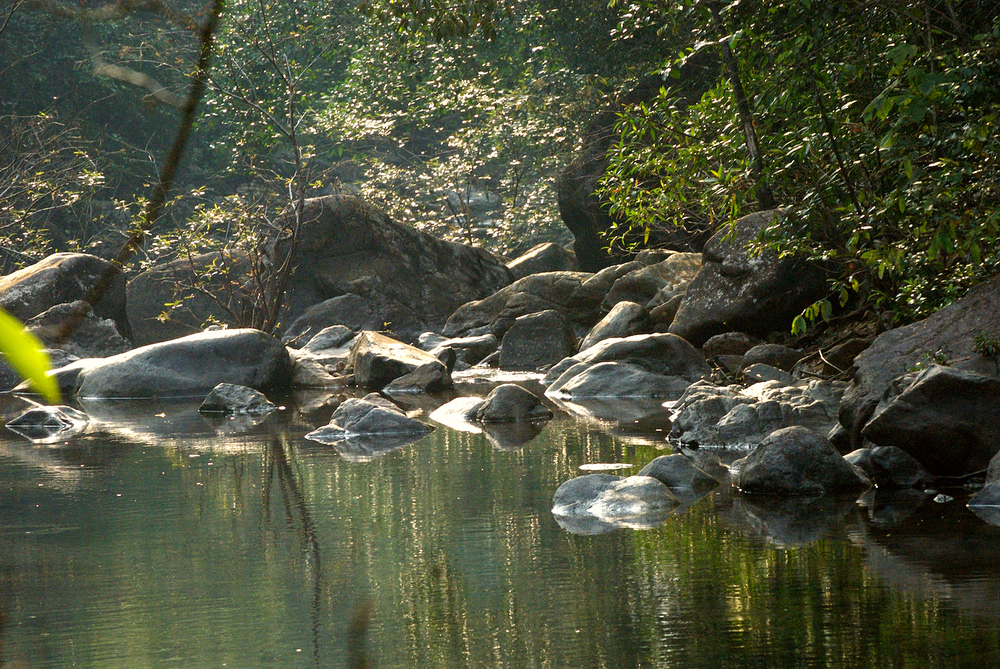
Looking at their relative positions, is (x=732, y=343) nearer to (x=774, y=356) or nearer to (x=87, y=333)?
(x=774, y=356)

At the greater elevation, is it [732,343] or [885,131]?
[885,131]

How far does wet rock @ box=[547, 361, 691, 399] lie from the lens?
10.9 metres

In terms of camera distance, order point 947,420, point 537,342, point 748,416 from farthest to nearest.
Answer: point 537,342
point 748,416
point 947,420

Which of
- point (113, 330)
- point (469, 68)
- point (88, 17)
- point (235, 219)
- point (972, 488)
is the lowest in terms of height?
point (972, 488)

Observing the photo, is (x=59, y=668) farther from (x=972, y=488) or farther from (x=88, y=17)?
(x=972, y=488)

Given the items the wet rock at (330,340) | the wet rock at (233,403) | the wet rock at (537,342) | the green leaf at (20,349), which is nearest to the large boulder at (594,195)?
the wet rock at (537,342)

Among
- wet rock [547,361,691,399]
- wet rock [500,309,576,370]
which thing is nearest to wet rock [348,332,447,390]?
wet rock [547,361,691,399]

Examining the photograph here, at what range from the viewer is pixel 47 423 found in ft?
31.2

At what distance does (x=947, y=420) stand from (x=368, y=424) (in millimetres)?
4420

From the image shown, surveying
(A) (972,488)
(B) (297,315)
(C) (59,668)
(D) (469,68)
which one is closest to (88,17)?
(C) (59,668)

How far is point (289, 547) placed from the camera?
4879 millimetres

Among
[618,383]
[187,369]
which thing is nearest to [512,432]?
[618,383]

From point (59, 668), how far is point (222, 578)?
113cm

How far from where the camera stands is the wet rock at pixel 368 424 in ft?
27.9
